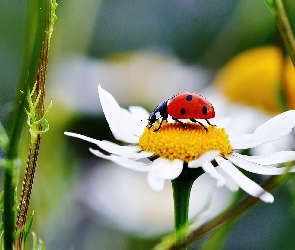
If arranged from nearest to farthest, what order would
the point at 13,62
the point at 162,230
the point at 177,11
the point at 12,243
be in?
the point at 12,243, the point at 162,230, the point at 13,62, the point at 177,11

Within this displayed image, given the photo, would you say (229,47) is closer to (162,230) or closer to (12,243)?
(162,230)

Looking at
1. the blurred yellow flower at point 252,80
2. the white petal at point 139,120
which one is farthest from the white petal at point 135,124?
the blurred yellow flower at point 252,80

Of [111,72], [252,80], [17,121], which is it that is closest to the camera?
[17,121]

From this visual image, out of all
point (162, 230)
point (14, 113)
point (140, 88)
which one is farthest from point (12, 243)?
point (140, 88)

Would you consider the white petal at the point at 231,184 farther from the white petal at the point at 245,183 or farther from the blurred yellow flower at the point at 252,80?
the blurred yellow flower at the point at 252,80

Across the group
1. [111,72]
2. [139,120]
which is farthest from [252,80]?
[139,120]

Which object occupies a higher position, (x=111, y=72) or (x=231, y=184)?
(x=111, y=72)

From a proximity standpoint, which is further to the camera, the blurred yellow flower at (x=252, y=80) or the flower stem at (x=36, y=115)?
the blurred yellow flower at (x=252, y=80)

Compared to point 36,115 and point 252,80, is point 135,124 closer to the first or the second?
point 36,115
